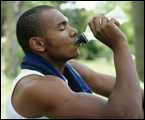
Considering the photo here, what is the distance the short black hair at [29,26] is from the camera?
2.77 m

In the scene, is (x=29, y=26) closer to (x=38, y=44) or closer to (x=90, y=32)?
(x=38, y=44)

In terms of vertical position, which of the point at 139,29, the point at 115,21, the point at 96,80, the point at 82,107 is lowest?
the point at 139,29

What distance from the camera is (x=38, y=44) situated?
2.79m

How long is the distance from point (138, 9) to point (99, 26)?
6.99 m

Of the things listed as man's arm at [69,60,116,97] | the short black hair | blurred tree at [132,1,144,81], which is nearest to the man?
the short black hair

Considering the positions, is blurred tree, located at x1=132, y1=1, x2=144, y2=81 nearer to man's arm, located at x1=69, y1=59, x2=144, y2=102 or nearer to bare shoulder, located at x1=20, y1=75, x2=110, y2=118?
man's arm, located at x1=69, y1=59, x2=144, y2=102

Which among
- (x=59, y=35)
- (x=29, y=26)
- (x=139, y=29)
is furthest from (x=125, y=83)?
(x=139, y=29)

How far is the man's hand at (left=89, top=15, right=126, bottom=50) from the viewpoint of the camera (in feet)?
8.53

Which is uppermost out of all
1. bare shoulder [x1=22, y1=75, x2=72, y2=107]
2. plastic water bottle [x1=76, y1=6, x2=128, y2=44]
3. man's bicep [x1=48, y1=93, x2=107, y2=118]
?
plastic water bottle [x1=76, y1=6, x2=128, y2=44]

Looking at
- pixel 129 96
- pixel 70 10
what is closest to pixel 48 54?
pixel 129 96

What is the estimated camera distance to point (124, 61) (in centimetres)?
257

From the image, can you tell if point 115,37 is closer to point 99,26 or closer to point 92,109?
point 99,26

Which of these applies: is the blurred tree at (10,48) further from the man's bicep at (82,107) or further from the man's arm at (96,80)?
the man's bicep at (82,107)

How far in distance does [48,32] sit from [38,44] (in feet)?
0.29
